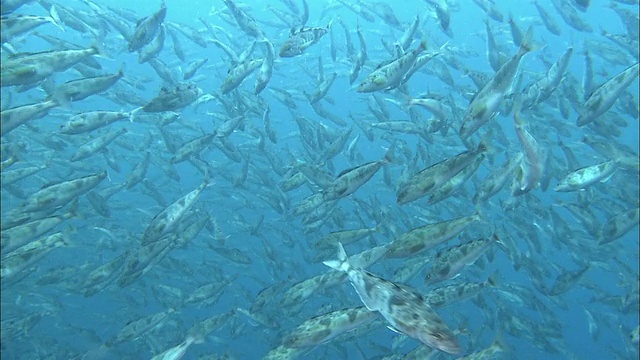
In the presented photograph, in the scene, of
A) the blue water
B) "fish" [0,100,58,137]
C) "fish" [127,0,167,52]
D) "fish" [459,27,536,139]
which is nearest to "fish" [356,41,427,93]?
the blue water

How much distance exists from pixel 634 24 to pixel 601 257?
208 inches

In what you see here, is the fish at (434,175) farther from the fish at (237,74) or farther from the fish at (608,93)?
the fish at (237,74)

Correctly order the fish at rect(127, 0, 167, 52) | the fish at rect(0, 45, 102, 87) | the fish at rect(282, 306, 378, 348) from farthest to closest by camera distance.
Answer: the fish at rect(127, 0, 167, 52) < the fish at rect(0, 45, 102, 87) < the fish at rect(282, 306, 378, 348)

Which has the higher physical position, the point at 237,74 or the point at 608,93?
the point at 608,93

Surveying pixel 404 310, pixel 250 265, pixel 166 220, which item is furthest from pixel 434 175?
pixel 250 265

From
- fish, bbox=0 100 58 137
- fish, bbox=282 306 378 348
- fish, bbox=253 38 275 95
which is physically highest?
fish, bbox=0 100 58 137

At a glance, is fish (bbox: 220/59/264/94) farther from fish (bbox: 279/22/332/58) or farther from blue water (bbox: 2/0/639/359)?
blue water (bbox: 2/0/639/359)

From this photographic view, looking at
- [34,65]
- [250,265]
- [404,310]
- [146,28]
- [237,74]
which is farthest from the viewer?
[250,265]

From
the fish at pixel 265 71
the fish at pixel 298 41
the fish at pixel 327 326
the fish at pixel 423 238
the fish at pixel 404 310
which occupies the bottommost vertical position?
the fish at pixel 327 326

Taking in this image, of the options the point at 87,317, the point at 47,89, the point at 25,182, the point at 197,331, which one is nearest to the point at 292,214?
the point at 197,331

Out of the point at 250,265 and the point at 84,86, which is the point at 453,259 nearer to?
the point at 84,86

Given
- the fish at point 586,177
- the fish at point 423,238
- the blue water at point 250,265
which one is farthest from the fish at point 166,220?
the fish at point 586,177

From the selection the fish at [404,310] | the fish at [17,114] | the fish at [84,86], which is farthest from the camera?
the fish at [84,86]

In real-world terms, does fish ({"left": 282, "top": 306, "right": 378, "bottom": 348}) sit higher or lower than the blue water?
higher
